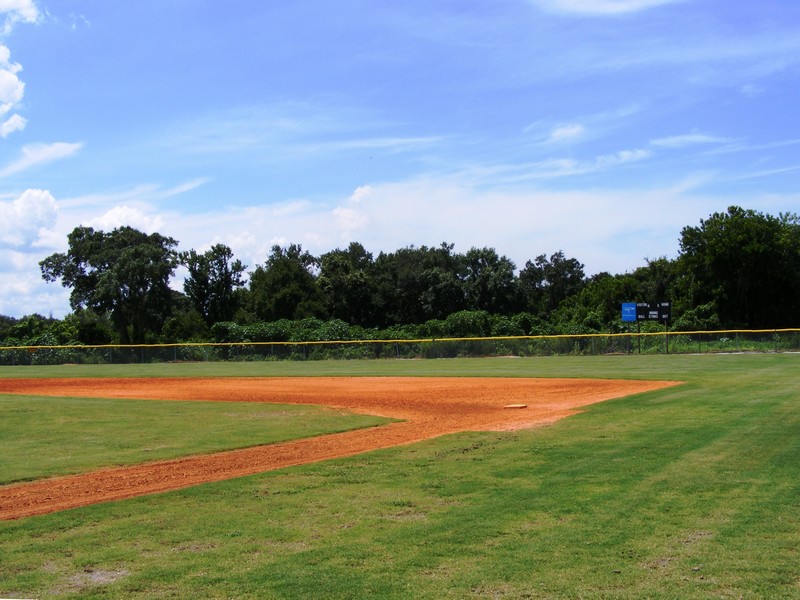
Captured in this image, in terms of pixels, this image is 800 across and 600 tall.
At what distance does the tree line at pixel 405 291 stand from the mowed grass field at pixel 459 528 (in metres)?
54.8

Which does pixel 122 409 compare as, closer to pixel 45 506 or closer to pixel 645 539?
pixel 45 506

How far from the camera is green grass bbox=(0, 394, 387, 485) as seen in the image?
12.6 meters

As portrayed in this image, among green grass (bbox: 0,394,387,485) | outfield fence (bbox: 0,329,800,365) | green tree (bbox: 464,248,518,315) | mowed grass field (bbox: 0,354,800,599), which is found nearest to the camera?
mowed grass field (bbox: 0,354,800,599)

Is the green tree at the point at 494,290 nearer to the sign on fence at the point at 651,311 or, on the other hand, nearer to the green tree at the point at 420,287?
the green tree at the point at 420,287

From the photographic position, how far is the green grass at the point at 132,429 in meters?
12.6

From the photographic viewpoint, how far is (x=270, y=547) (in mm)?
7039

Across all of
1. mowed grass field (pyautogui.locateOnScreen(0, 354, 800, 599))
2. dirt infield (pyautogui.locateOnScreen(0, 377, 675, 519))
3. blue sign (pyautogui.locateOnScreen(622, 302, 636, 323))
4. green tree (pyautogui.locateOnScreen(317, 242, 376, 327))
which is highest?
green tree (pyautogui.locateOnScreen(317, 242, 376, 327))

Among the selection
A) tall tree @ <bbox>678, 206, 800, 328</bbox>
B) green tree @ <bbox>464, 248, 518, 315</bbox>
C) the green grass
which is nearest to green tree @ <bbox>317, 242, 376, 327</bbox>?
green tree @ <bbox>464, 248, 518, 315</bbox>

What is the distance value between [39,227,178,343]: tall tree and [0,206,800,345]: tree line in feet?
0.46

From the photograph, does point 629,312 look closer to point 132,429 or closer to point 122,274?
point 132,429

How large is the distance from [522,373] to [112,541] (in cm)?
2925

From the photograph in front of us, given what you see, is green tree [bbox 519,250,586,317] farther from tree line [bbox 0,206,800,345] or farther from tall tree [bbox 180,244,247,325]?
tall tree [bbox 180,244,247,325]

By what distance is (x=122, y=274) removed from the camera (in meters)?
82.6

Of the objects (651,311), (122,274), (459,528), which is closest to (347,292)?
(122,274)
